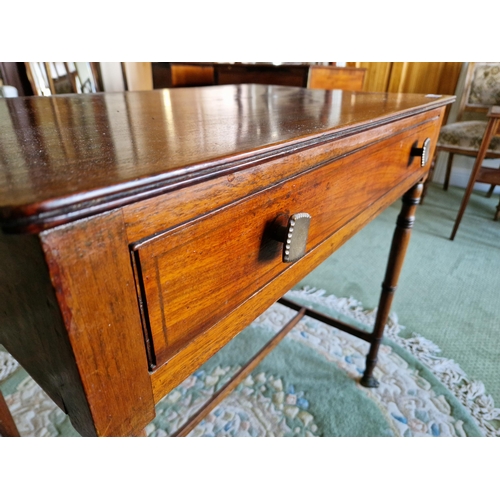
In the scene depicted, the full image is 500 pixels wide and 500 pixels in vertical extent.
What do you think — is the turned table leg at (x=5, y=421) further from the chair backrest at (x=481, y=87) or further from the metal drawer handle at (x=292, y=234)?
the chair backrest at (x=481, y=87)

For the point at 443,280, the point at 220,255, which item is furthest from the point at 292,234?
the point at 443,280

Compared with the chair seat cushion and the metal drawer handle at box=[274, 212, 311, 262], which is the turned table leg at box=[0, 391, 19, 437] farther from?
the chair seat cushion

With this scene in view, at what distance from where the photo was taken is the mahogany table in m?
0.22

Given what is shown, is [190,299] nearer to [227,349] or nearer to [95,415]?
[95,415]

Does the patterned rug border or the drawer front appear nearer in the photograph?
the drawer front

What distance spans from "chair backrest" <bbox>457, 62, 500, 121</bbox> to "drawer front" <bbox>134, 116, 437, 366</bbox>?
207 cm

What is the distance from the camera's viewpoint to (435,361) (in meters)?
1.12

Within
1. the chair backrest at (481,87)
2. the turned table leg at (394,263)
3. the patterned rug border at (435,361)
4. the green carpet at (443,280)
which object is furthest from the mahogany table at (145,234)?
the chair backrest at (481,87)

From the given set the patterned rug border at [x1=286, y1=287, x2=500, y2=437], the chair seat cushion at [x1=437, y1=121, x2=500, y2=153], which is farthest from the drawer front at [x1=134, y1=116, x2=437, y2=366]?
the chair seat cushion at [x1=437, y1=121, x2=500, y2=153]

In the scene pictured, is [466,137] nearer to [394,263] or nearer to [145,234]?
[394,263]

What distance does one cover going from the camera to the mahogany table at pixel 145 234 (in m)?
0.22

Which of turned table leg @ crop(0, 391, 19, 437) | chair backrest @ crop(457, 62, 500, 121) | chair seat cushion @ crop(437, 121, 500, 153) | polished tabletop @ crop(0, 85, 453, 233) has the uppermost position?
polished tabletop @ crop(0, 85, 453, 233)

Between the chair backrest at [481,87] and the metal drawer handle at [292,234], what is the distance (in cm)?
226

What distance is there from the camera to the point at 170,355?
1.06 ft
